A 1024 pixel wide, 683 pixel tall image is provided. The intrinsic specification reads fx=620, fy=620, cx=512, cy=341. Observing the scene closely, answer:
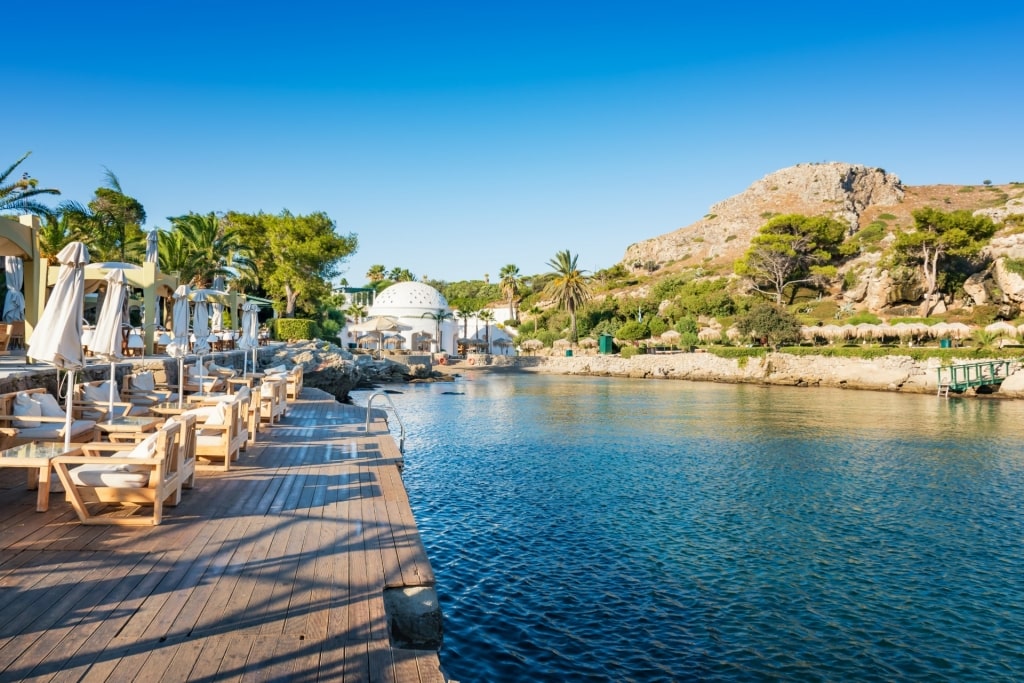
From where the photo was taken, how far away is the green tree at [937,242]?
51.4 m

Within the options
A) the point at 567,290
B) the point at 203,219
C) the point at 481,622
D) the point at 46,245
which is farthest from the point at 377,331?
the point at 481,622

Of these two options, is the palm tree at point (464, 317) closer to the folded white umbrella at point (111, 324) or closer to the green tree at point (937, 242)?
the green tree at point (937, 242)

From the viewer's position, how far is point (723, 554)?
8.45 metres

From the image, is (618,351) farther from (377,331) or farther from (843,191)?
(843,191)

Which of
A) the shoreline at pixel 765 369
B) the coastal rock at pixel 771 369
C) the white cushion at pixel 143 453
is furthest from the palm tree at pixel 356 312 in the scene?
the white cushion at pixel 143 453

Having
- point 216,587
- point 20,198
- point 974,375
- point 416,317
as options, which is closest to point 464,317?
point 416,317

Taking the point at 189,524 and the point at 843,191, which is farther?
the point at 843,191

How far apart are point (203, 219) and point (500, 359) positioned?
1159 inches

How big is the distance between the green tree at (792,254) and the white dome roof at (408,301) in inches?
1313

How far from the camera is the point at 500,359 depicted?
5659 cm

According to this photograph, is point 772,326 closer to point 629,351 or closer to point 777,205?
point 629,351

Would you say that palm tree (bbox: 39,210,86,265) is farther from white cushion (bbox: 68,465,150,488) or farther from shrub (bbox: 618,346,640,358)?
shrub (bbox: 618,346,640,358)

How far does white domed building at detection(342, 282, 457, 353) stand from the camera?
64188 mm

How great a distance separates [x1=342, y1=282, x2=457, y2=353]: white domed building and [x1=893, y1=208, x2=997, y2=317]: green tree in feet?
143
